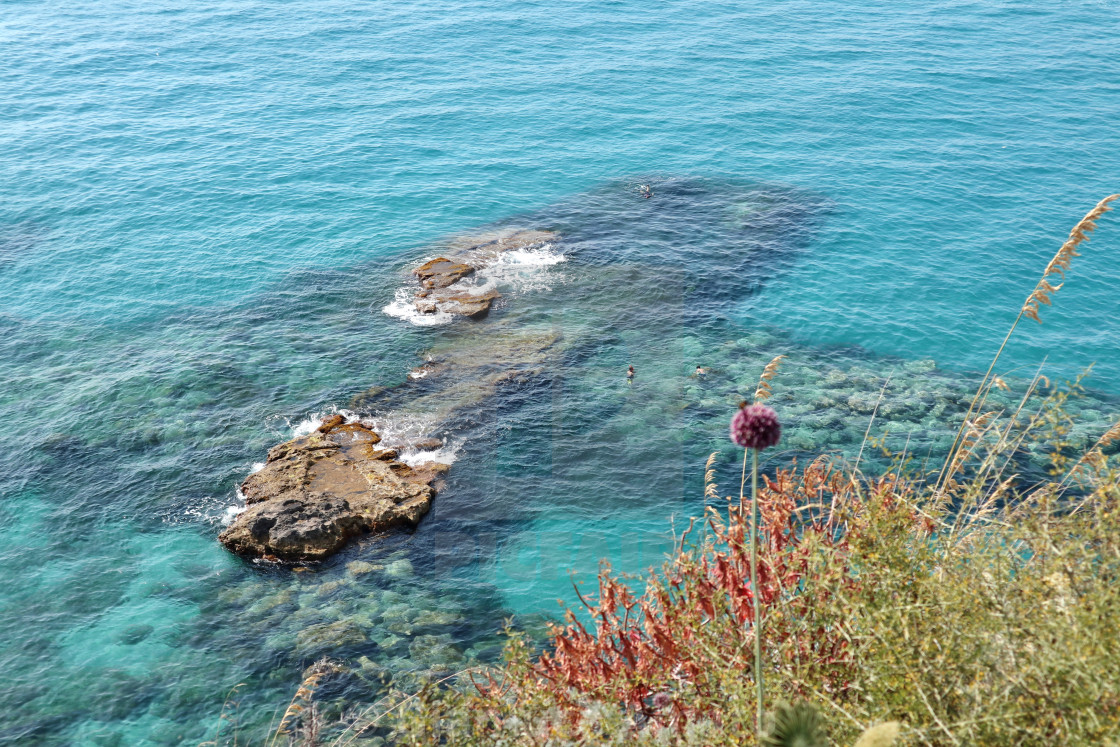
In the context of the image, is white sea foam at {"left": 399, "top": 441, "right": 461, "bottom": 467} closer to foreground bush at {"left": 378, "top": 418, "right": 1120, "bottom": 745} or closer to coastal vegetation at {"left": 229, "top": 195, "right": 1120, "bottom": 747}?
coastal vegetation at {"left": 229, "top": 195, "right": 1120, "bottom": 747}

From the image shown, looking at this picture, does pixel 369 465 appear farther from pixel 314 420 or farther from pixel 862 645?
pixel 862 645

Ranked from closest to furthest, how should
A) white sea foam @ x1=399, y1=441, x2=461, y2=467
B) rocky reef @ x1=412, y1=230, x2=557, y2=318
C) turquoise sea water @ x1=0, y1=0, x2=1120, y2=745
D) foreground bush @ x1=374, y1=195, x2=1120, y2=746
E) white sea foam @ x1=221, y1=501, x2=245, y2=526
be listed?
foreground bush @ x1=374, y1=195, x2=1120, y2=746 → turquoise sea water @ x1=0, y1=0, x2=1120, y2=745 → white sea foam @ x1=221, y1=501, x2=245, y2=526 → white sea foam @ x1=399, y1=441, x2=461, y2=467 → rocky reef @ x1=412, y1=230, x2=557, y2=318

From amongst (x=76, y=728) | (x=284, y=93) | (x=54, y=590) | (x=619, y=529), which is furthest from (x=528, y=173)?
(x=76, y=728)

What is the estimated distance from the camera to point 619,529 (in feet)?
81.9

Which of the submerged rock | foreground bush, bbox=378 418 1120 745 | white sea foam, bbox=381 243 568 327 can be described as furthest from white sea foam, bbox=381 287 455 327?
foreground bush, bbox=378 418 1120 745

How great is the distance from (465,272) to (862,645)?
32.9 m

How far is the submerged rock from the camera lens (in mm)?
24328

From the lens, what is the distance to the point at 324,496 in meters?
25.5

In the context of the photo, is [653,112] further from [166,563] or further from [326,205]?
[166,563]

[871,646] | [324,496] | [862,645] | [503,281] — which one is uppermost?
[862,645]

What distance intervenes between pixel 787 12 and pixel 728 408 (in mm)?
62471

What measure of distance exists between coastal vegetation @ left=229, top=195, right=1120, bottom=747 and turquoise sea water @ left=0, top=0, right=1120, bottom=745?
11.1 meters

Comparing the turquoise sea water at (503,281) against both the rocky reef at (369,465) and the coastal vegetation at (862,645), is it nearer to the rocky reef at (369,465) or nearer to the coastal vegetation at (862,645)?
the rocky reef at (369,465)

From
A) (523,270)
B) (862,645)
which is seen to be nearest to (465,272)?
(523,270)
